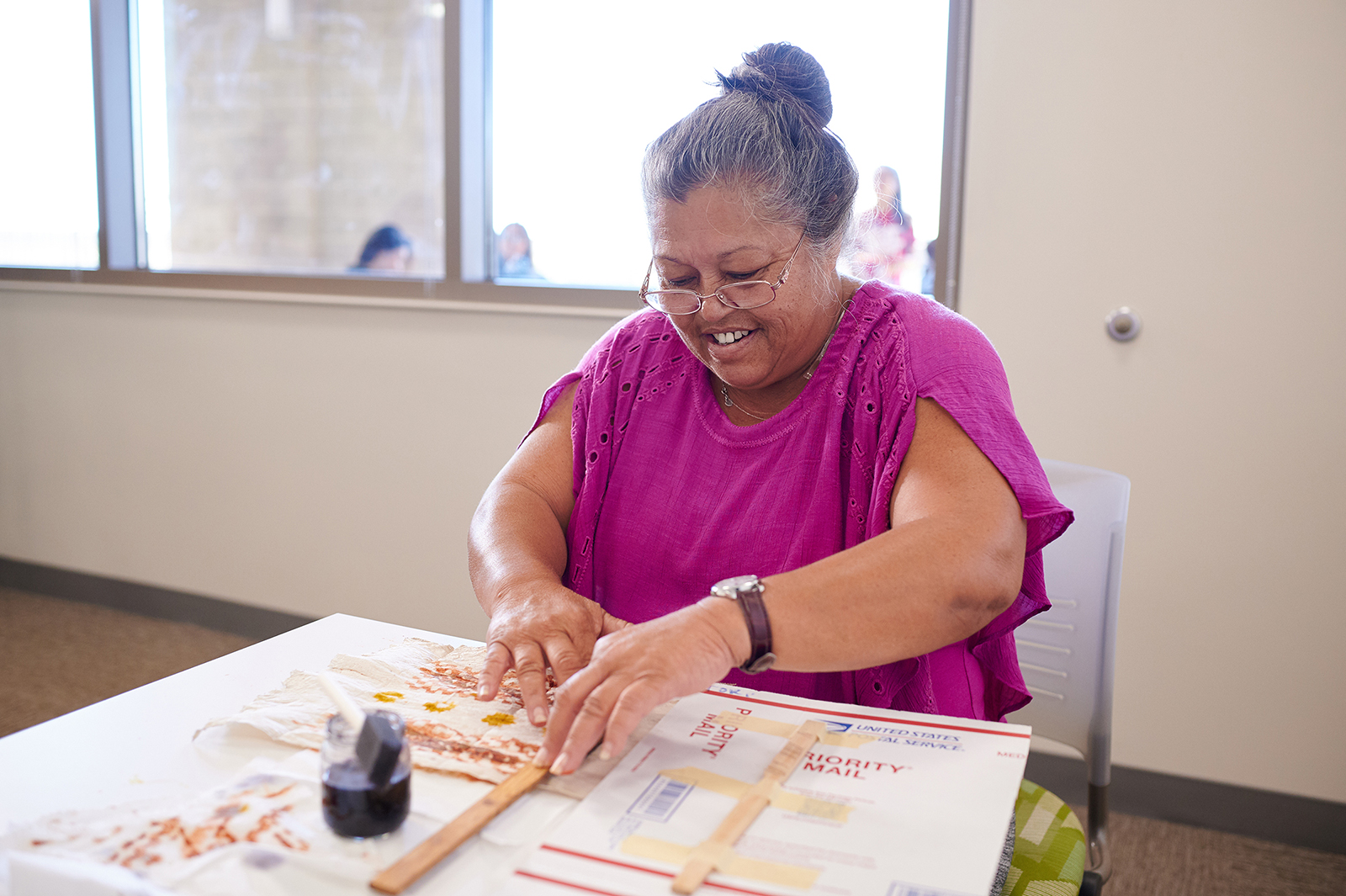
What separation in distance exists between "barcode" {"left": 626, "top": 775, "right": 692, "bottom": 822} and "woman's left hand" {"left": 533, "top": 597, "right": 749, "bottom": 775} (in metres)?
0.05

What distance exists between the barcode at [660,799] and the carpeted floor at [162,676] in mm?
1540

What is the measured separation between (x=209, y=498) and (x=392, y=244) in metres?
1.39

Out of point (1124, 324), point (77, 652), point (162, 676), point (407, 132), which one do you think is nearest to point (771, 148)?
point (1124, 324)

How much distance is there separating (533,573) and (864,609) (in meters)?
0.42

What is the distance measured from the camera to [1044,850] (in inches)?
45.0

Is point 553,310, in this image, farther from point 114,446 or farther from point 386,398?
point 114,446

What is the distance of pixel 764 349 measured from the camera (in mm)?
1253

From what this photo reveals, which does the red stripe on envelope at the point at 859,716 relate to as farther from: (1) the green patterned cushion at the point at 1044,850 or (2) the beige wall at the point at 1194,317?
(2) the beige wall at the point at 1194,317

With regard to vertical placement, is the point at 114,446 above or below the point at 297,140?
below

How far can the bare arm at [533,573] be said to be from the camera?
39.4 inches

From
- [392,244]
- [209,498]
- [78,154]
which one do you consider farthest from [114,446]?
[392,244]

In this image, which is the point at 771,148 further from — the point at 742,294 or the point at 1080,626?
the point at 1080,626

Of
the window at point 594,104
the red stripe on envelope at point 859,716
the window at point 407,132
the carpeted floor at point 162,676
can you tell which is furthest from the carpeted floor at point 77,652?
the red stripe on envelope at point 859,716

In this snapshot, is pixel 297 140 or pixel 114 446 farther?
pixel 297 140
